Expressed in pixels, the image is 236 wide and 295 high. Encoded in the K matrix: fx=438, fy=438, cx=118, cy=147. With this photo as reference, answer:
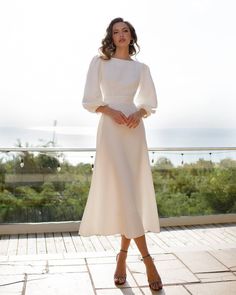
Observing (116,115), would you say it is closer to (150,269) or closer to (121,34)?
(121,34)

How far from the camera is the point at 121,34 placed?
8.35 ft

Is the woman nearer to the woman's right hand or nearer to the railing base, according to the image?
the woman's right hand

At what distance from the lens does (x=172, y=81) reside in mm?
7789

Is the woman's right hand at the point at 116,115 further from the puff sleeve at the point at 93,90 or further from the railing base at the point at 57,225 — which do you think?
the railing base at the point at 57,225

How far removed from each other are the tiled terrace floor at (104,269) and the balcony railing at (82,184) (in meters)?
0.50

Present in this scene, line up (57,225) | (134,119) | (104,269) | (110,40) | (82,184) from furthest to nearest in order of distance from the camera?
(82,184) → (57,225) → (104,269) → (110,40) → (134,119)

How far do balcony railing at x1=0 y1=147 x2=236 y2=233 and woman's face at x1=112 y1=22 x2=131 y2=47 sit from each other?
74.3 inches

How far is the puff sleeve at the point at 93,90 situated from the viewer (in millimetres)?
2494

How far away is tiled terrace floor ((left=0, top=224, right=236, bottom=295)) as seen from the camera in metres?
2.39

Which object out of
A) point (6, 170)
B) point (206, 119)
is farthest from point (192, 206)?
point (206, 119)

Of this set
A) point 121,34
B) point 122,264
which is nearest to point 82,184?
point 122,264

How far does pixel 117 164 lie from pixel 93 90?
45cm

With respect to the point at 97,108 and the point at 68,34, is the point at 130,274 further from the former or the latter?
the point at 68,34

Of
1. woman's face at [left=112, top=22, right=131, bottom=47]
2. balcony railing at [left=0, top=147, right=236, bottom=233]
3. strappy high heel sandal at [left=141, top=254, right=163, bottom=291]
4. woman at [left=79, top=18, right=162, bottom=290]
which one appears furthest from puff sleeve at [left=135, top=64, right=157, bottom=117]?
balcony railing at [left=0, top=147, right=236, bottom=233]
